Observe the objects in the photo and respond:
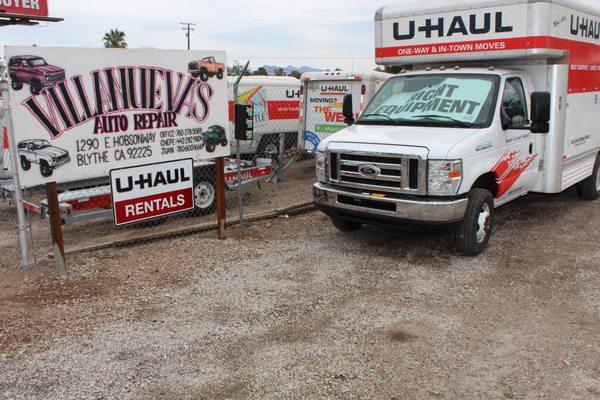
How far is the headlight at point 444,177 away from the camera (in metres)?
5.78

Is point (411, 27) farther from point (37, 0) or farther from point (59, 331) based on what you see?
point (37, 0)

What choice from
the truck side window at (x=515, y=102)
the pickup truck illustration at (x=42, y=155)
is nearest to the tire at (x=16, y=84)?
the pickup truck illustration at (x=42, y=155)

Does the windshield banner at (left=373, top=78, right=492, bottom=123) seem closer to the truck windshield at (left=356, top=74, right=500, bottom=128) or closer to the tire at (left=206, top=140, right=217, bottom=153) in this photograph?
the truck windshield at (left=356, top=74, right=500, bottom=128)

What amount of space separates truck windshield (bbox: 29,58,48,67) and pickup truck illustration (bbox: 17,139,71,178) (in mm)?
715

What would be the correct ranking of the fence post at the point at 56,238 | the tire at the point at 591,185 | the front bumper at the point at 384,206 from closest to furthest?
the fence post at the point at 56,238, the front bumper at the point at 384,206, the tire at the point at 591,185

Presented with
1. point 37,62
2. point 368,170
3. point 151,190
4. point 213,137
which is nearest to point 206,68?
point 213,137

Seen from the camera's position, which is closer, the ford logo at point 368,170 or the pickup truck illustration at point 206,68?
the ford logo at point 368,170

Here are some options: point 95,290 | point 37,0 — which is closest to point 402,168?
point 95,290

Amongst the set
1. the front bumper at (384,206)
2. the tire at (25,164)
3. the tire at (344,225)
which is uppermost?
the tire at (25,164)

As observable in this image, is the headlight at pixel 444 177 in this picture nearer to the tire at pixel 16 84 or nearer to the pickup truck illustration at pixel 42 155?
the pickup truck illustration at pixel 42 155

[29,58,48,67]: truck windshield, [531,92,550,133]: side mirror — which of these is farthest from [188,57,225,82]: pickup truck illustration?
[531,92,550,133]: side mirror

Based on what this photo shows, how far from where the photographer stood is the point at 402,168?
5.95m

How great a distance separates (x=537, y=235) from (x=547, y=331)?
9.89 ft

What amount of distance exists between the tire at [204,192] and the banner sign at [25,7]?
15559mm
